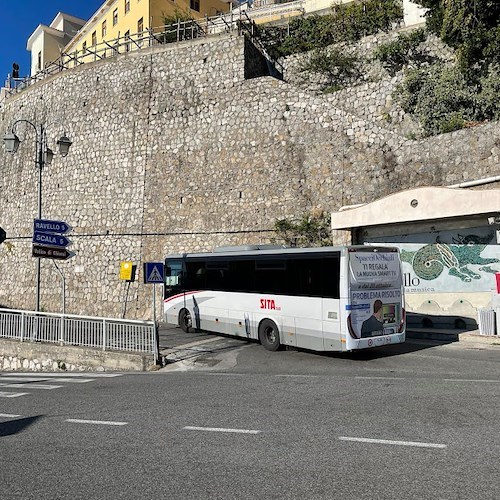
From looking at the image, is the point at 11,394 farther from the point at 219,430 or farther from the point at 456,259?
the point at 456,259

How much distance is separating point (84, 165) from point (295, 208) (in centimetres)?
1472

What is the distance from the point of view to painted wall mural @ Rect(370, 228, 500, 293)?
1633 centimetres

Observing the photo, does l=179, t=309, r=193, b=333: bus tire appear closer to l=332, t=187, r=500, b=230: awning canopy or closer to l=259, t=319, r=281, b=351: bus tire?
l=259, t=319, r=281, b=351: bus tire

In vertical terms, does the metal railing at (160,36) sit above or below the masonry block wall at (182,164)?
above

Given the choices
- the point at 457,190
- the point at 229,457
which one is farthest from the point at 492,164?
the point at 229,457

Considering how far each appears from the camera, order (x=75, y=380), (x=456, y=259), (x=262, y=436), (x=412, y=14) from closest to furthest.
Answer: (x=262, y=436), (x=75, y=380), (x=456, y=259), (x=412, y=14)

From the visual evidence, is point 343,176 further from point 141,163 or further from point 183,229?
point 141,163

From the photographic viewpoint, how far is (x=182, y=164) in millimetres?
26547

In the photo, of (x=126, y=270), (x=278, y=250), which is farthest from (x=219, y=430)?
(x=126, y=270)

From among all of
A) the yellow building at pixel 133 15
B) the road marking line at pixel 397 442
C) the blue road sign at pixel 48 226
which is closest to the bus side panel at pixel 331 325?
the road marking line at pixel 397 442

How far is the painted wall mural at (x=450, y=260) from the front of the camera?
1633 cm

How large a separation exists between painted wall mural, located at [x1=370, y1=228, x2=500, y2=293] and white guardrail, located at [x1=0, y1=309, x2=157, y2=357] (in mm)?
10083

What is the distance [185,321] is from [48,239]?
567cm

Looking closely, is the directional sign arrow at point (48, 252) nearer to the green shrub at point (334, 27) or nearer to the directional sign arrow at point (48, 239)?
the directional sign arrow at point (48, 239)
